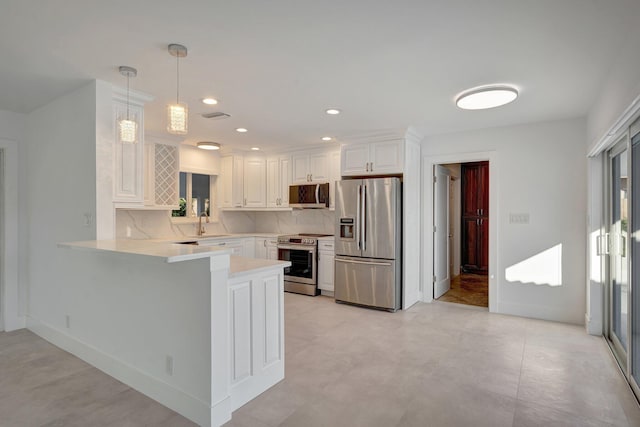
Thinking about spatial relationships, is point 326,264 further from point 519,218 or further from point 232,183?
point 519,218

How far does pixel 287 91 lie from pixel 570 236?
3634 mm

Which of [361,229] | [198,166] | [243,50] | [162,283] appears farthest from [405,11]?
[198,166]

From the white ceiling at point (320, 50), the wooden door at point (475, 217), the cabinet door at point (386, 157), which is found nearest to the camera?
the white ceiling at point (320, 50)

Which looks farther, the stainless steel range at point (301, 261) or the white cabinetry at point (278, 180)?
the white cabinetry at point (278, 180)

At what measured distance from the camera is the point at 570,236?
401 cm

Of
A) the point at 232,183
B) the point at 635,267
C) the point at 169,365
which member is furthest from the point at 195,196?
the point at 635,267

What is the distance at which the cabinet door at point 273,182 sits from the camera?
19.9 feet

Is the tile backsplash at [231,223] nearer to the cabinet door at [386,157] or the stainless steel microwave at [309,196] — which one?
the stainless steel microwave at [309,196]

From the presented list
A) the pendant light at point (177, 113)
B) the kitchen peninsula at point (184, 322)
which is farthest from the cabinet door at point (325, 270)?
the pendant light at point (177, 113)

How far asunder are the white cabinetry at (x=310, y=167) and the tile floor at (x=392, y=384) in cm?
259

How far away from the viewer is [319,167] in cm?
562

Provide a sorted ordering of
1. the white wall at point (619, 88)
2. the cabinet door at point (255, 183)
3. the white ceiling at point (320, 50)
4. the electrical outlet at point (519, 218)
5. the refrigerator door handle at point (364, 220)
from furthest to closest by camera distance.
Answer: the cabinet door at point (255, 183) → the refrigerator door handle at point (364, 220) → the electrical outlet at point (519, 218) → the white wall at point (619, 88) → the white ceiling at point (320, 50)

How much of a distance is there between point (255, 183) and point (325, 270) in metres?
2.11

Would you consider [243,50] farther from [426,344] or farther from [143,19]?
[426,344]
